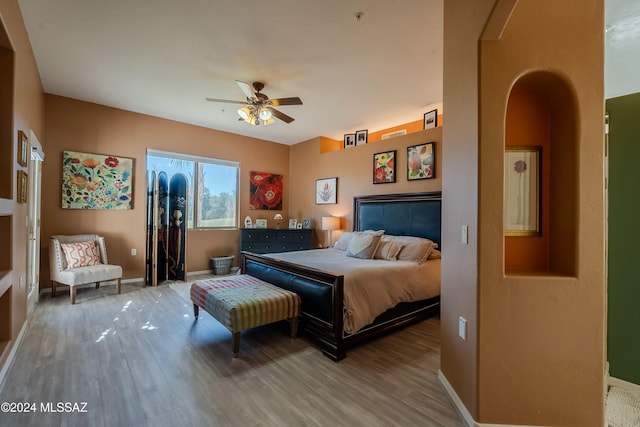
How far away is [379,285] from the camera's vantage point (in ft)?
9.34

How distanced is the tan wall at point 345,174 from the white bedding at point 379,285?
150 centimetres

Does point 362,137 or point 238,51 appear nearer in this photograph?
point 238,51

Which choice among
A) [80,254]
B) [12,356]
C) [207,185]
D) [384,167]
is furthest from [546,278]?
[207,185]

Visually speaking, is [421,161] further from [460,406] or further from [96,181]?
[96,181]

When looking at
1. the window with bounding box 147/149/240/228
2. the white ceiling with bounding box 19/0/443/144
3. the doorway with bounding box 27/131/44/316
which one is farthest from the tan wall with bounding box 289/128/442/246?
the doorway with bounding box 27/131/44/316

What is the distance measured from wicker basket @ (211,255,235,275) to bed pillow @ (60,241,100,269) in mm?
1861

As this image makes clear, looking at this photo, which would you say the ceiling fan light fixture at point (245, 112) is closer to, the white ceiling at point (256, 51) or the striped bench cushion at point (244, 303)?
the white ceiling at point (256, 51)

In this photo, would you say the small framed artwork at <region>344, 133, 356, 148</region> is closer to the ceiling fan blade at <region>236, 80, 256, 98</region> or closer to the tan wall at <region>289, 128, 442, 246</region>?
the tan wall at <region>289, 128, 442, 246</region>

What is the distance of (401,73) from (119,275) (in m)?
4.86

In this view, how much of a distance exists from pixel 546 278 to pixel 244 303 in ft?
7.24

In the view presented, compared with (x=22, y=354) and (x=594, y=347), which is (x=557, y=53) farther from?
(x=22, y=354)

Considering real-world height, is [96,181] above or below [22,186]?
above

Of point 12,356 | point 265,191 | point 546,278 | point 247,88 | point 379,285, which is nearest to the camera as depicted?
point 546,278

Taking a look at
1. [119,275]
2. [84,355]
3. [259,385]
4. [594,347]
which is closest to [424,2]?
[594,347]
